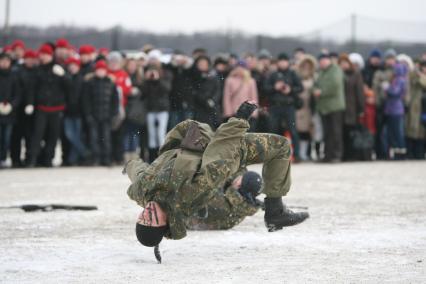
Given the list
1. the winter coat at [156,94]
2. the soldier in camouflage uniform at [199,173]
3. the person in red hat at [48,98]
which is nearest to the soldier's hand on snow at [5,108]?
the person in red hat at [48,98]

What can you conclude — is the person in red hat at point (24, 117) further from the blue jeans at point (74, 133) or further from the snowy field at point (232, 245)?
the snowy field at point (232, 245)

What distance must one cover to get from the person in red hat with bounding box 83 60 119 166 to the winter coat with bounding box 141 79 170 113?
1.68 feet

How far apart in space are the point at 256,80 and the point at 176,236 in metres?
10.3

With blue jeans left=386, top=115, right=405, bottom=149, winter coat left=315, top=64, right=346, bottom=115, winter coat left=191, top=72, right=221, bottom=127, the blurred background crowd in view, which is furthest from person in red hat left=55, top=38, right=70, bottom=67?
blue jeans left=386, top=115, right=405, bottom=149

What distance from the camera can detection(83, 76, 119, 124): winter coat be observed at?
51.4 feet

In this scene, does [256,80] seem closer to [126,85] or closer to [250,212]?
[126,85]

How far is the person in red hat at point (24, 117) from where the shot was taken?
51.5 feet

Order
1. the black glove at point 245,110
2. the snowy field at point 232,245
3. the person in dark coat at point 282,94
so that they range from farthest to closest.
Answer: the person in dark coat at point 282,94 → the black glove at point 245,110 → the snowy field at point 232,245

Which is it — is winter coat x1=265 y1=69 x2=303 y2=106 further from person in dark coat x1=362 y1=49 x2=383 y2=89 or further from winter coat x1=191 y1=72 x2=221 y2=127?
person in dark coat x1=362 y1=49 x2=383 y2=89

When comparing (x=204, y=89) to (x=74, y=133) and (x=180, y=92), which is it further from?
(x=74, y=133)

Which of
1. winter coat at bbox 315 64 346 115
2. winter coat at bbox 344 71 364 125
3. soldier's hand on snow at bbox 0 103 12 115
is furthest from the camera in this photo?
winter coat at bbox 344 71 364 125

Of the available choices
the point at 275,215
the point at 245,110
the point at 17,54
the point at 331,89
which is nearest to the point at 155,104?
the point at 17,54

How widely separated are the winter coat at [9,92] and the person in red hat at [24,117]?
0.39 feet

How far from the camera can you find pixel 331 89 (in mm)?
16500
